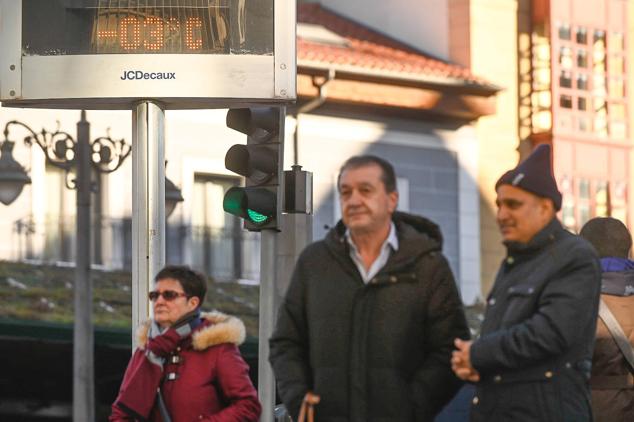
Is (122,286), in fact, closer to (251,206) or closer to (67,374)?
(67,374)

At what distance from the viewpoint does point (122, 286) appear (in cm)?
2392

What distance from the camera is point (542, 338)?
6594 mm

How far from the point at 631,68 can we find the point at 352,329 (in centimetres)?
2416

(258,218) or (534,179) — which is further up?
(534,179)

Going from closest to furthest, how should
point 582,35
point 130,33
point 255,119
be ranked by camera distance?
point 130,33, point 255,119, point 582,35

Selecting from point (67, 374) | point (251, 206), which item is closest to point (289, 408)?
point (251, 206)

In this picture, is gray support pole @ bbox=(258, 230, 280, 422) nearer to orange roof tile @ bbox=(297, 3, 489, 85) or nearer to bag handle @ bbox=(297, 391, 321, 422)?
bag handle @ bbox=(297, 391, 321, 422)

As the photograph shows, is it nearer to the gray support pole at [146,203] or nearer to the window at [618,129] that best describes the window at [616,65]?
the window at [618,129]

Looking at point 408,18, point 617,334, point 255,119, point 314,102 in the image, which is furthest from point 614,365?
point 408,18

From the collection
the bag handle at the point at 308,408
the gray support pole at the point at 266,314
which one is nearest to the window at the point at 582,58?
the gray support pole at the point at 266,314

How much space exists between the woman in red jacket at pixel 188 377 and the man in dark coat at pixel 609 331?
5.94 feet

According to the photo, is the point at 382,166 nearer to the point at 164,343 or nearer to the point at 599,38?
the point at 164,343

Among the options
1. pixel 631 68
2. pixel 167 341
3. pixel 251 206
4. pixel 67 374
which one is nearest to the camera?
pixel 167 341

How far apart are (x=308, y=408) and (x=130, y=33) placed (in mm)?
3591
